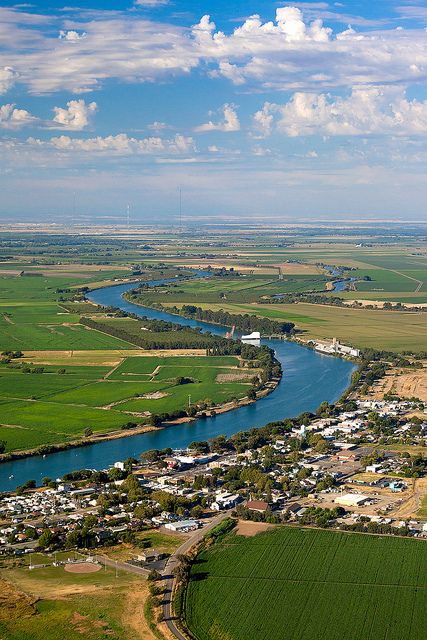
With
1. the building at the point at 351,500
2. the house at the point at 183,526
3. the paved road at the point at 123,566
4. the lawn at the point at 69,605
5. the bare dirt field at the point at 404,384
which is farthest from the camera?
the bare dirt field at the point at 404,384

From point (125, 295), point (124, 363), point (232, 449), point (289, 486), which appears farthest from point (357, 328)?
point (289, 486)

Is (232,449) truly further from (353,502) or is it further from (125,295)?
(125,295)

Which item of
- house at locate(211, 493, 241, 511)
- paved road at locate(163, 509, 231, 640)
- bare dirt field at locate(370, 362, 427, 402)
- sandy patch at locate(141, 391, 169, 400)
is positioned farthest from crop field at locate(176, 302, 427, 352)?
paved road at locate(163, 509, 231, 640)

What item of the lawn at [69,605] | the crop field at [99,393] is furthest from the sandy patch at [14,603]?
the crop field at [99,393]

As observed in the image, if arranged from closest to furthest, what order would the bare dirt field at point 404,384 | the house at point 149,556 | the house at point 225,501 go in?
the house at point 149,556, the house at point 225,501, the bare dirt field at point 404,384

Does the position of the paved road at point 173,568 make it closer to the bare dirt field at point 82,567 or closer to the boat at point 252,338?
the bare dirt field at point 82,567
